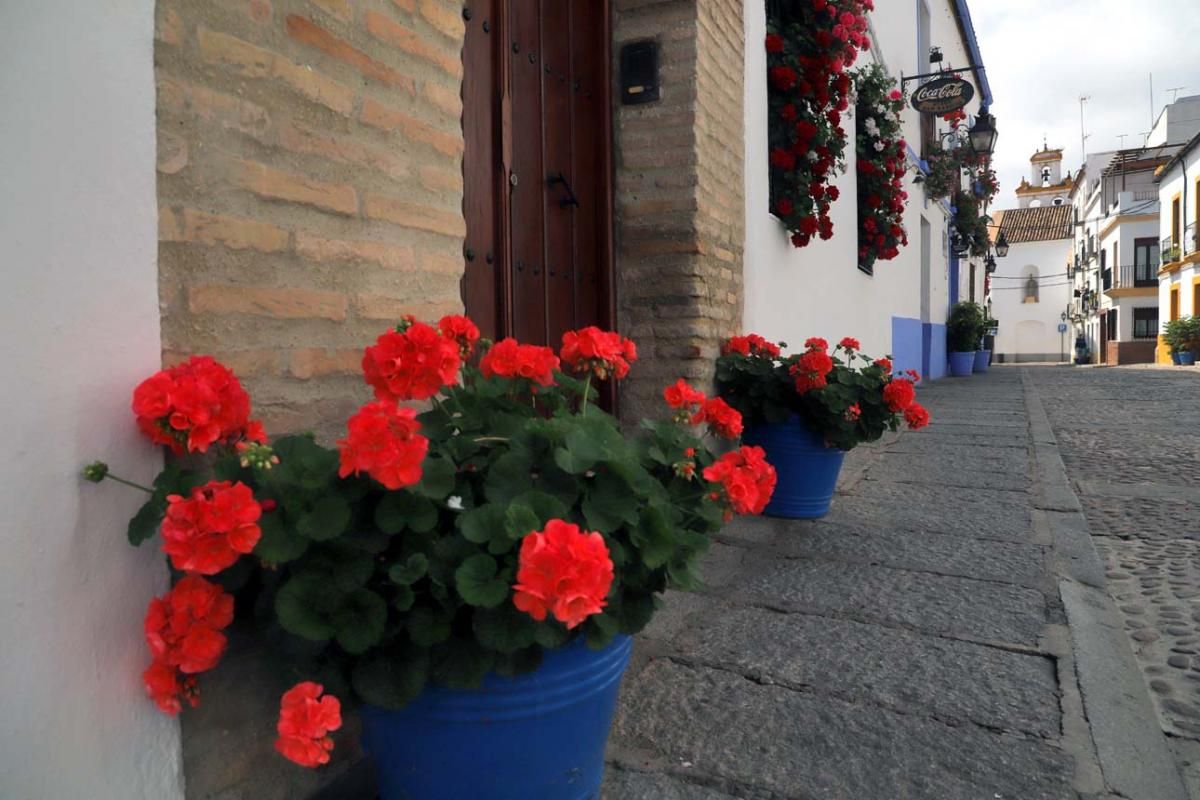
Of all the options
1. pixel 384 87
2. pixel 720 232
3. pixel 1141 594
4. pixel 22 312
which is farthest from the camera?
pixel 720 232

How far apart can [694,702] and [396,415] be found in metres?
1.20

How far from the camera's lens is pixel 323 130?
164 cm

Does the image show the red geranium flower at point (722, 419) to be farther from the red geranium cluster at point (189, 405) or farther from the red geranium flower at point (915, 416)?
the red geranium flower at point (915, 416)

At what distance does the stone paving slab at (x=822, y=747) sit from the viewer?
164 cm

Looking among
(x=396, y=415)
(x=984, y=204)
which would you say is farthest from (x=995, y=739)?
(x=984, y=204)

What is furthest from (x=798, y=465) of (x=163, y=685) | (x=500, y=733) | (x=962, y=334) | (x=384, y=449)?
(x=962, y=334)

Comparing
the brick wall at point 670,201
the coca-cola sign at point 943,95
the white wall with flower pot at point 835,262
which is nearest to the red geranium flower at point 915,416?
the brick wall at point 670,201

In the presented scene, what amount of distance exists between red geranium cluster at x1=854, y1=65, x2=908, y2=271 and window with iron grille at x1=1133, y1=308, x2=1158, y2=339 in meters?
35.8

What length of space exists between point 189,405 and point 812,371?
262cm

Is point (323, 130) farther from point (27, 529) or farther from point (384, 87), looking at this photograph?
point (27, 529)

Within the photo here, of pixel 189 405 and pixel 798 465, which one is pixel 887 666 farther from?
pixel 189 405

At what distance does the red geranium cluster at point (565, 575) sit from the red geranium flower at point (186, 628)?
47cm

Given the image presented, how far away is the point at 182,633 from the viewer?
3.91 ft

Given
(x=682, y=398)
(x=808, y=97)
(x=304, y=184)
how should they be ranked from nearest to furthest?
1. (x=304, y=184)
2. (x=682, y=398)
3. (x=808, y=97)
